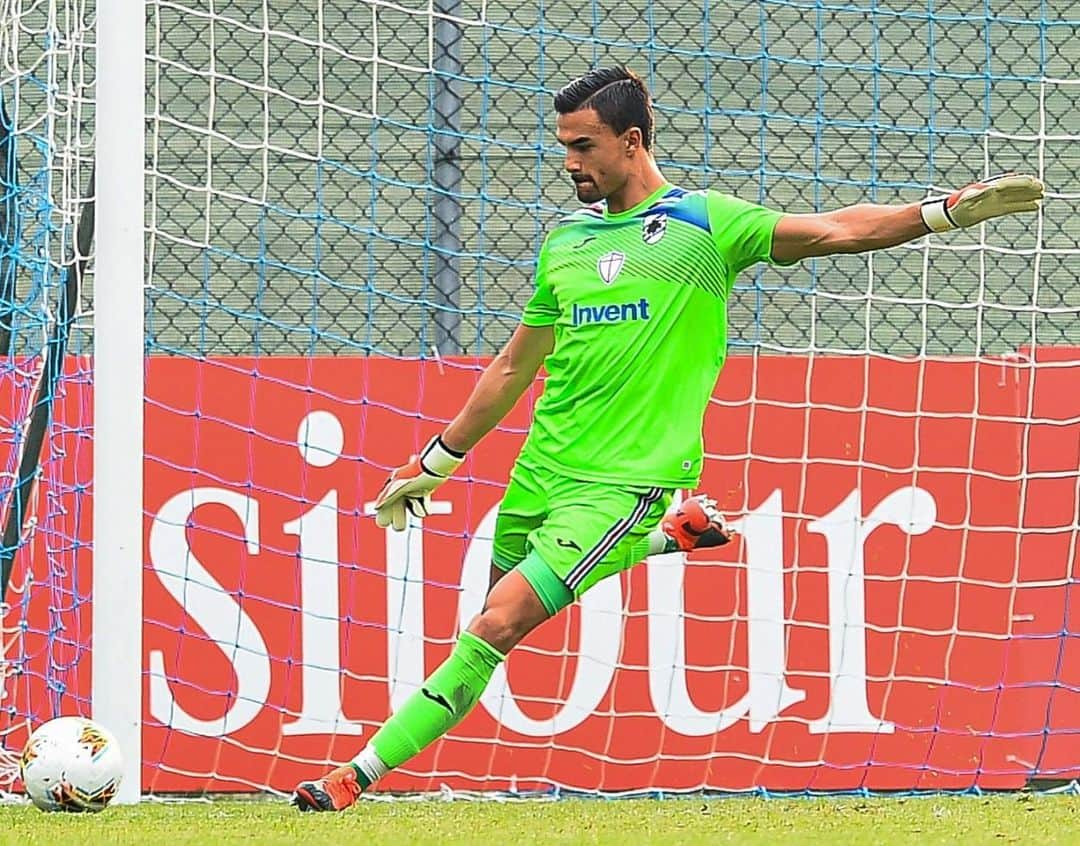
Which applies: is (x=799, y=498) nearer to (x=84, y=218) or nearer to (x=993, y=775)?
(x=993, y=775)

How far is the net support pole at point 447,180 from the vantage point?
733 cm

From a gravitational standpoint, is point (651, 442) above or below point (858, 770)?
above

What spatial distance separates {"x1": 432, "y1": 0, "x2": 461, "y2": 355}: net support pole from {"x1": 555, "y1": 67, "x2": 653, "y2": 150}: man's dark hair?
201cm

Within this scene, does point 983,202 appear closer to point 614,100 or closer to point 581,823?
point 614,100

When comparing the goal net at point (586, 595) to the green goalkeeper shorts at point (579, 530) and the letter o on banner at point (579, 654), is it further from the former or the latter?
the green goalkeeper shorts at point (579, 530)

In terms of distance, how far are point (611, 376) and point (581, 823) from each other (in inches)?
45.3

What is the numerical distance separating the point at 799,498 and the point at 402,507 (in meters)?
1.72

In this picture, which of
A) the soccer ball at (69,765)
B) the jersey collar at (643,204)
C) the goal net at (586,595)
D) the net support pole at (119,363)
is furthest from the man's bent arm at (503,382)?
the soccer ball at (69,765)

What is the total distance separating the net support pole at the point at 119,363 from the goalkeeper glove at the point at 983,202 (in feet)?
7.44

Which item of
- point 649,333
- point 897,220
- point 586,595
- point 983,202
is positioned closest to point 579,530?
point 649,333

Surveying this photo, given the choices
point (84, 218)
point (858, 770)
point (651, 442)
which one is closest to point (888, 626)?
point (858, 770)

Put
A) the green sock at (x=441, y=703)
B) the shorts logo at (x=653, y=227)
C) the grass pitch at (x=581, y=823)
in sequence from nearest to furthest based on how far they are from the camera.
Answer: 1. the grass pitch at (x=581, y=823)
2. the green sock at (x=441, y=703)
3. the shorts logo at (x=653, y=227)

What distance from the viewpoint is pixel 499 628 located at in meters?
4.88

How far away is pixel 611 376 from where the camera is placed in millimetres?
5066
